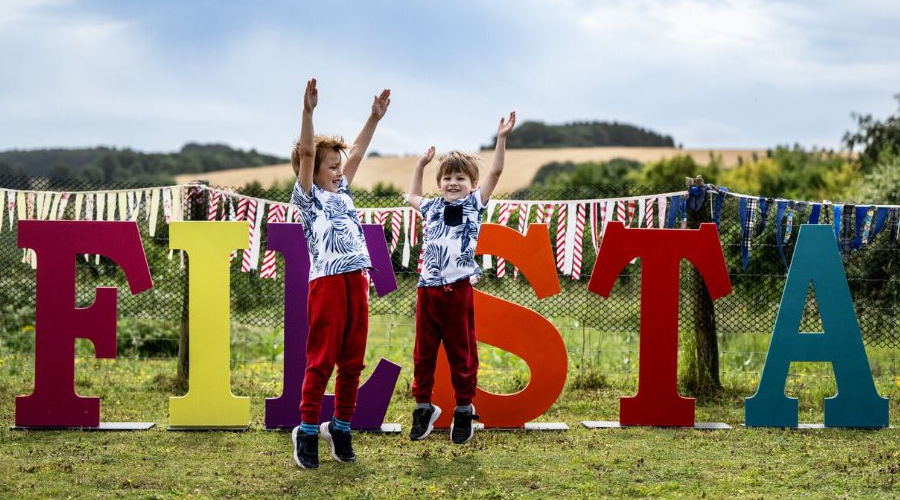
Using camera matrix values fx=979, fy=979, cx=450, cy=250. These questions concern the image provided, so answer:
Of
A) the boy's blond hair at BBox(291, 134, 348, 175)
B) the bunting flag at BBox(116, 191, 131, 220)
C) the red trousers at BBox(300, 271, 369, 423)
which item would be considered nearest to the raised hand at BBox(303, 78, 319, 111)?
the boy's blond hair at BBox(291, 134, 348, 175)

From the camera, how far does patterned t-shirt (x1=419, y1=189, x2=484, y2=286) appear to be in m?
5.83

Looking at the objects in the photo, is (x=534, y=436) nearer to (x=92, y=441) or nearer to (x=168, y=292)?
(x=92, y=441)

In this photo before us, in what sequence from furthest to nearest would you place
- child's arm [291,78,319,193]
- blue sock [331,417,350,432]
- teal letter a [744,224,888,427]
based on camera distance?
1. teal letter a [744,224,888,427]
2. blue sock [331,417,350,432]
3. child's arm [291,78,319,193]

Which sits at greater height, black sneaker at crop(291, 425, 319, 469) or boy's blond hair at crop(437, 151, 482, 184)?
boy's blond hair at crop(437, 151, 482, 184)

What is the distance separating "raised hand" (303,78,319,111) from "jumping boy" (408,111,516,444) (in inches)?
40.1

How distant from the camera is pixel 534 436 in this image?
21.1 feet

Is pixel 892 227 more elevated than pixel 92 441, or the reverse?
pixel 892 227

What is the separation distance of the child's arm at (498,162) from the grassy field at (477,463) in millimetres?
1571

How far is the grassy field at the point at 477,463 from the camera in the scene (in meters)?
4.95

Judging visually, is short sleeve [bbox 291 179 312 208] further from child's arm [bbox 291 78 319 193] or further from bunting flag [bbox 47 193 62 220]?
bunting flag [bbox 47 193 62 220]

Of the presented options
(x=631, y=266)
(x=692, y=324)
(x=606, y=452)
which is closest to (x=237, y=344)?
(x=631, y=266)

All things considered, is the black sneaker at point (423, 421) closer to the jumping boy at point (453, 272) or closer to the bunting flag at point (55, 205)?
the jumping boy at point (453, 272)

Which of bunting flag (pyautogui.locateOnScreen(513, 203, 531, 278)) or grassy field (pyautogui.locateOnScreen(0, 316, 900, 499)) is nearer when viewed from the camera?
grassy field (pyautogui.locateOnScreen(0, 316, 900, 499))

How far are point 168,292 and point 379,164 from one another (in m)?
45.5
